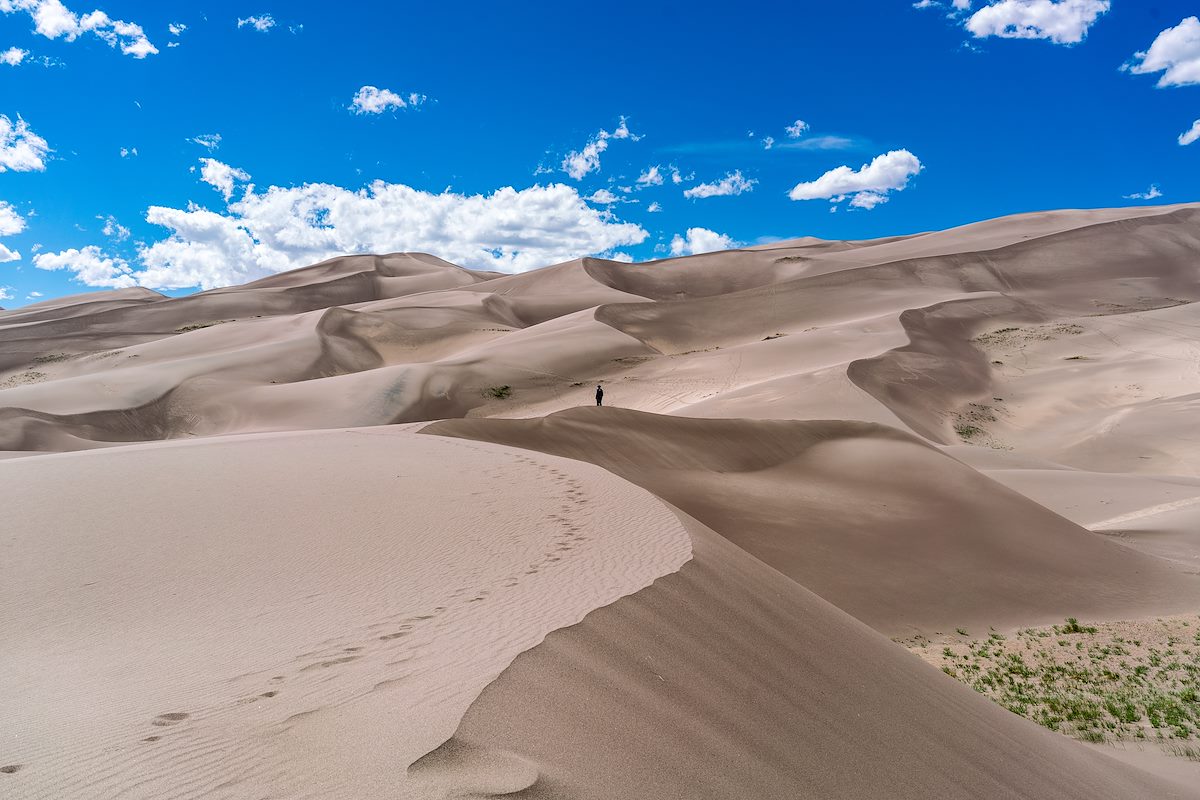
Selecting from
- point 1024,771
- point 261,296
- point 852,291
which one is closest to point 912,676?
point 1024,771

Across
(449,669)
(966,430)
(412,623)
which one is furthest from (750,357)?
(449,669)

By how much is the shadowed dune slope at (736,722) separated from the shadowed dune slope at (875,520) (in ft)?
20.5

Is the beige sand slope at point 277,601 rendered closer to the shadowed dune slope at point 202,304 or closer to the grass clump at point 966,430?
the grass clump at point 966,430

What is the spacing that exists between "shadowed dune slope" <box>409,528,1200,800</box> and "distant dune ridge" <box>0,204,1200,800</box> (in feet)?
0.09

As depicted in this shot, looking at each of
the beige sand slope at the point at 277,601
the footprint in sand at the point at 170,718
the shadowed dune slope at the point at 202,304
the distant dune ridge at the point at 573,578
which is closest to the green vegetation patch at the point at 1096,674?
the distant dune ridge at the point at 573,578

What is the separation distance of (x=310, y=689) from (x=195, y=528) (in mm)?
5644

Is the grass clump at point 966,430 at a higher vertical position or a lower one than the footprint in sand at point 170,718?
lower

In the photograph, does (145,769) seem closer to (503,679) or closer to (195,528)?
(503,679)

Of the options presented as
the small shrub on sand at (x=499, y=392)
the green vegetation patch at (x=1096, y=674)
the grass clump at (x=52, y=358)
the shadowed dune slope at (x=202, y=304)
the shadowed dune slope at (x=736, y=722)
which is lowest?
the green vegetation patch at (x=1096, y=674)

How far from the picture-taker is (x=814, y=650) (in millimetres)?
6387

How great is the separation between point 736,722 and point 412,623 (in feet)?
8.14

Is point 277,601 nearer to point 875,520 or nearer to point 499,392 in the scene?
point 875,520

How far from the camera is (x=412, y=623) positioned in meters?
5.87

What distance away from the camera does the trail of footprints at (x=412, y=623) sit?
4.37 m
